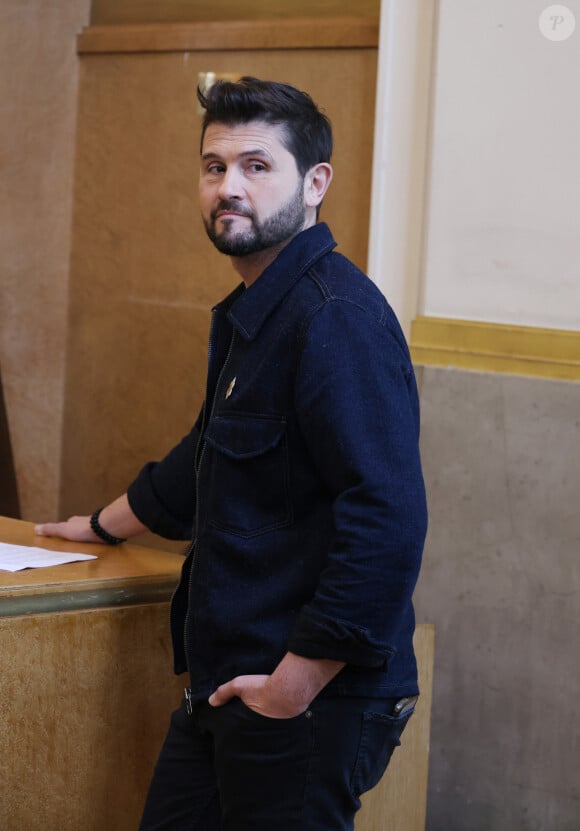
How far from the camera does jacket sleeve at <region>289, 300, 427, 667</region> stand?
149cm

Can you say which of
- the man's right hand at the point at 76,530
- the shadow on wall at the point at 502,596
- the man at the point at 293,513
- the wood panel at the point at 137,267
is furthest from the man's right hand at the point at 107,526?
the wood panel at the point at 137,267

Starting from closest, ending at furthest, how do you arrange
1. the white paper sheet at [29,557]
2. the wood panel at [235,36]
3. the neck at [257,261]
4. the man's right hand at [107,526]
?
1. the neck at [257,261]
2. the white paper sheet at [29,557]
3. the man's right hand at [107,526]
4. the wood panel at [235,36]

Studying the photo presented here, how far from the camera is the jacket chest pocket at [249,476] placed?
1.62 metres

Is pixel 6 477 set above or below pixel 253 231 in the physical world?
below

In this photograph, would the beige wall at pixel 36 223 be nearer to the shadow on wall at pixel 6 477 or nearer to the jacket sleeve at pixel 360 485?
the shadow on wall at pixel 6 477

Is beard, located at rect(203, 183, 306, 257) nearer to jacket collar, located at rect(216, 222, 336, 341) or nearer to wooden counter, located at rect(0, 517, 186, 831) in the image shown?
jacket collar, located at rect(216, 222, 336, 341)

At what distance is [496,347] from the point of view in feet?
9.27

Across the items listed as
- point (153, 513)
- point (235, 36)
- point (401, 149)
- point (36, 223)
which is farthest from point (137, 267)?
point (153, 513)

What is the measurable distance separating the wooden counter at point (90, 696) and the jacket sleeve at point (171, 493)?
0.09m

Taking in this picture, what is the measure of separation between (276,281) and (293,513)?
0.35m

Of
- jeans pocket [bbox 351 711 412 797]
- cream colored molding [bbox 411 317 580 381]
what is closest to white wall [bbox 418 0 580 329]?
cream colored molding [bbox 411 317 580 381]

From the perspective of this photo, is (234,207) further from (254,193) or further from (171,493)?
(171,493)

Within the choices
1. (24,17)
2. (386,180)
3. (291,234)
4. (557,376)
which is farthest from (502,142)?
(24,17)

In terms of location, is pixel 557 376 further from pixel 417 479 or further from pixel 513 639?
pixel 417 479
